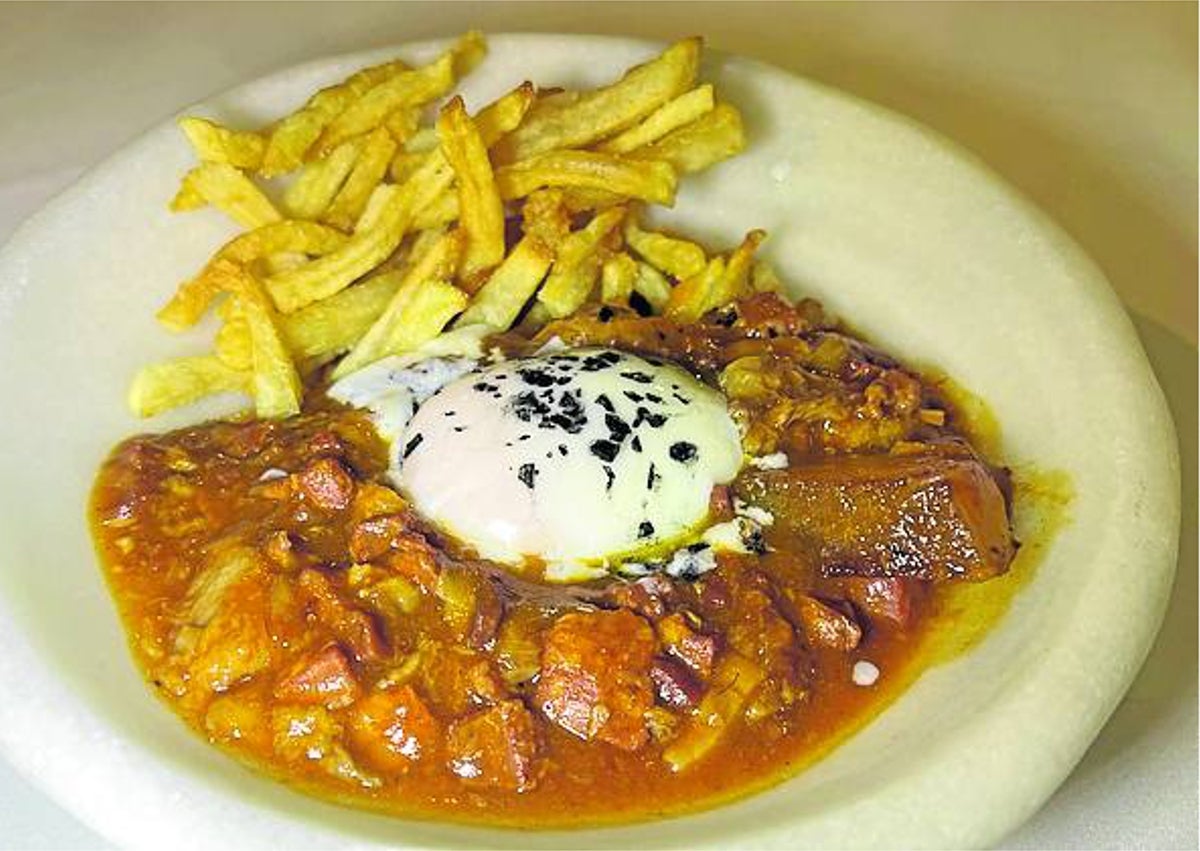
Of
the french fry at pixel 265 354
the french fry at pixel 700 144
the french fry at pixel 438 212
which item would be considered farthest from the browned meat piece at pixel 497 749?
the french fry at pixel 700 144

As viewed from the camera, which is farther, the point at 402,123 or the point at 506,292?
the point at 402,123

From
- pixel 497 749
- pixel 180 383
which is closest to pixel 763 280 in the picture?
pixel 180 383

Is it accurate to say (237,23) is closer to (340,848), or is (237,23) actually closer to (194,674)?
(194,674)

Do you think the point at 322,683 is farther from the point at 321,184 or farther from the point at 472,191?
the point at 321,184

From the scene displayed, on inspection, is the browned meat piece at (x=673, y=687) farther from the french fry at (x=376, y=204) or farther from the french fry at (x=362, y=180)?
the french fry at (x=362, y=180)

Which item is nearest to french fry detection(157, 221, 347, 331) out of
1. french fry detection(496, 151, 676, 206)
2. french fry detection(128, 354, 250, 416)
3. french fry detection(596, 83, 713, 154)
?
french fry detection(128, 354, 250, 416)

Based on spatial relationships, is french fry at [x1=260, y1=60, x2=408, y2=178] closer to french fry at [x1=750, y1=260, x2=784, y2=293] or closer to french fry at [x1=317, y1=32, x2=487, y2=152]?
french fry at [x1=317, y1=32, x2=487, y2=152]
